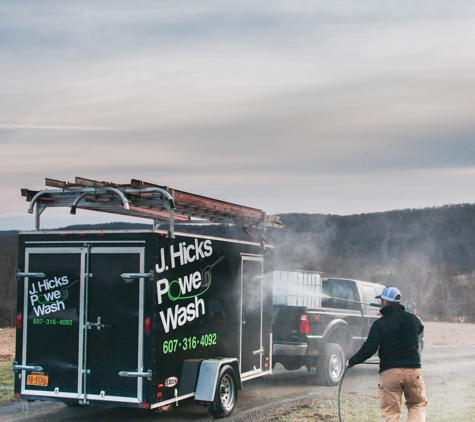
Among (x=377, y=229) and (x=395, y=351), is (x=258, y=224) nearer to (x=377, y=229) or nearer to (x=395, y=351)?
(x=395, y=351)

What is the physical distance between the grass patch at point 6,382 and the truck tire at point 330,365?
17.1ft

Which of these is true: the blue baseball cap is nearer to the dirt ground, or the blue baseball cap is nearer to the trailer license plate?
the trailer license plate

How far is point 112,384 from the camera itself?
26.9ft

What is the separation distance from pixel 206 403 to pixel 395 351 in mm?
2856

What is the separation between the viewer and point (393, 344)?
7129 mm

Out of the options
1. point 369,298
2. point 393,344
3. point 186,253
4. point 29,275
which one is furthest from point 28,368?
point 369,298

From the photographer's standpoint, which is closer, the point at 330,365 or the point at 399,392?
the point at 399,392

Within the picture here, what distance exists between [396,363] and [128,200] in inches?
155

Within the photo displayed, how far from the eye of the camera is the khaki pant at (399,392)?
7055 mm

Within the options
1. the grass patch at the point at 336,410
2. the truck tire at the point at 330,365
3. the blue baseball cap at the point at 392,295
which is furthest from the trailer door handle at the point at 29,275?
the truck tire at the point at 330,365

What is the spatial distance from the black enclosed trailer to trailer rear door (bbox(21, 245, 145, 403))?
1 cm

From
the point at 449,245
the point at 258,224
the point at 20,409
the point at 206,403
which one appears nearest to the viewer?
the point at 206,403

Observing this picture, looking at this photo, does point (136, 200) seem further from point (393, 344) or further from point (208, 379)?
point (393, 344)

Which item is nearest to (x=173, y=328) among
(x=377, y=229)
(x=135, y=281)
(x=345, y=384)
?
(x=135, y=281)
